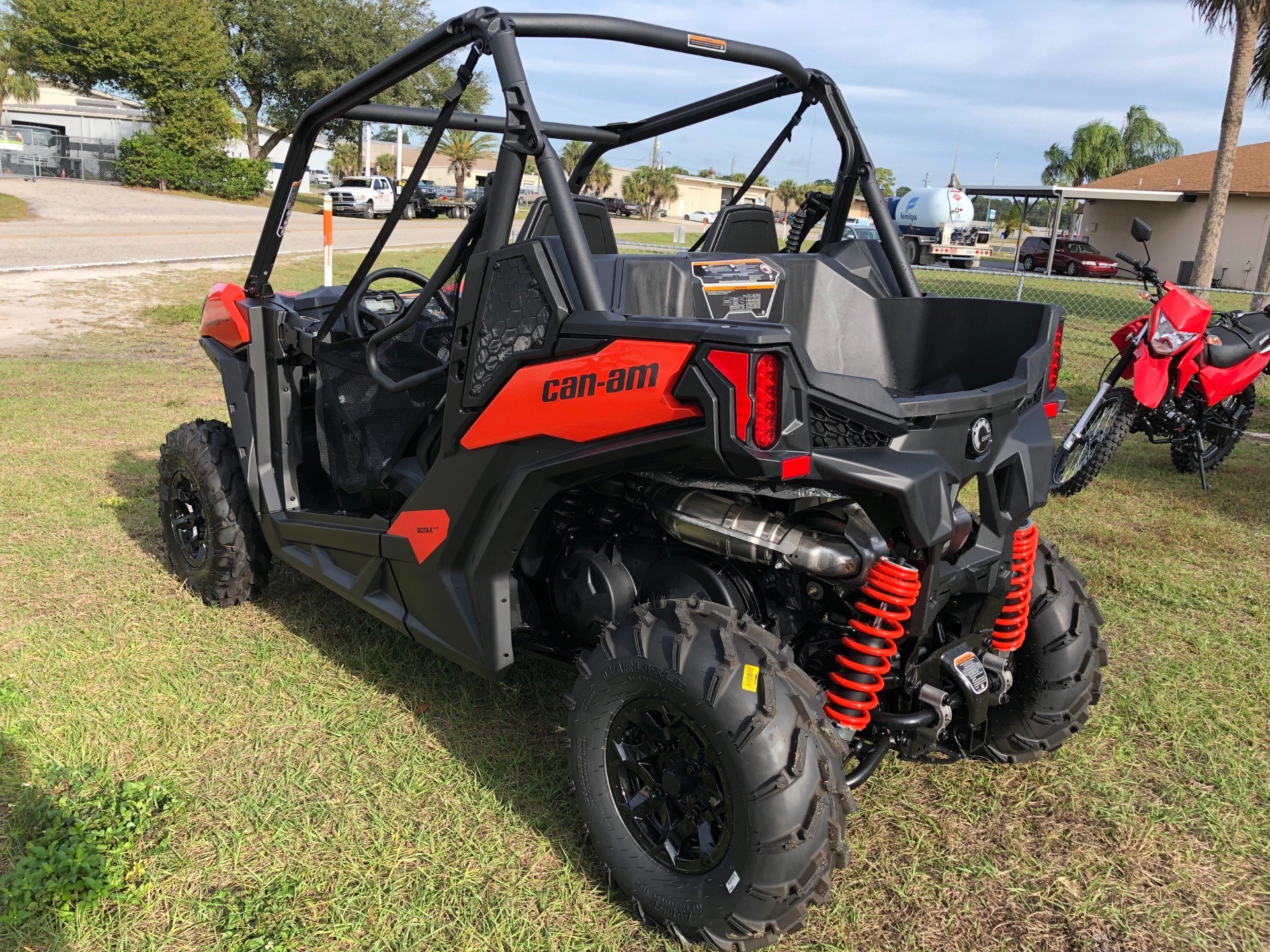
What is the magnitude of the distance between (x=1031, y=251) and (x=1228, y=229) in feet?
26.1

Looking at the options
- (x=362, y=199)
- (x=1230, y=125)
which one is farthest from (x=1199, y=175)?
(x=362, y=199)

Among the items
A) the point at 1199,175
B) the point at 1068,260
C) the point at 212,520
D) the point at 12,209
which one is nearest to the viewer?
the point at 212,520

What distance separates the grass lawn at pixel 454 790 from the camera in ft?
7.74

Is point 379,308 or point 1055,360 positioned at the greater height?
point 1055,360

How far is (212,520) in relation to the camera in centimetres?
383

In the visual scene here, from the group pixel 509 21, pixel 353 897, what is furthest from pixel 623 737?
pixel 509 21

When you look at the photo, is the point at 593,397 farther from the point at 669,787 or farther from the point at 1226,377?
the point at 1226,377

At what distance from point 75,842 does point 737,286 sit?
2308 mm

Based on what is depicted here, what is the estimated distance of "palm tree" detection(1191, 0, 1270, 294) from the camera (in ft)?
47.6

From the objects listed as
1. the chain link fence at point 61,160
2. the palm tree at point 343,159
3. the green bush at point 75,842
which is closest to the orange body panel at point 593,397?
the green bush at point 75,842

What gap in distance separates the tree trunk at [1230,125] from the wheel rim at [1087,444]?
9.95 metres

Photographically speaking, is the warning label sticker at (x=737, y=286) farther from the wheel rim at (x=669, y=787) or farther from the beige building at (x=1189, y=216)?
the beige building at (x=1189, y=216)

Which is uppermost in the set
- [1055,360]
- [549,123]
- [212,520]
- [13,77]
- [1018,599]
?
[13,77]

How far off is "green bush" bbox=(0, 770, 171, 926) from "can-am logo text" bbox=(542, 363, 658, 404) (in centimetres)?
161
